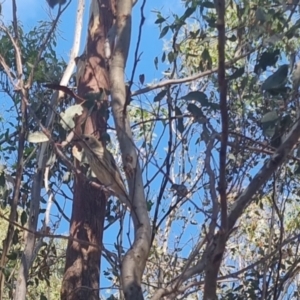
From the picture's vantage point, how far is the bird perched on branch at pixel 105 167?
213 cm

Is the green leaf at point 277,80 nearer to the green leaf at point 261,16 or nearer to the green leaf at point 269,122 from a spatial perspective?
the green leaf at point 269,122

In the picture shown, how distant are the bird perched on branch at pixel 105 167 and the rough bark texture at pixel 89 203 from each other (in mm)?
941

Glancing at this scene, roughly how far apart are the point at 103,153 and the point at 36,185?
1.01m

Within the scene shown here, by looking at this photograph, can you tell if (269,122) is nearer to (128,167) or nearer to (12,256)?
(128,167)

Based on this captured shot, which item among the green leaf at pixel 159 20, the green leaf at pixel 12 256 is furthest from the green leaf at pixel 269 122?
the green leaf at pixel 12 256

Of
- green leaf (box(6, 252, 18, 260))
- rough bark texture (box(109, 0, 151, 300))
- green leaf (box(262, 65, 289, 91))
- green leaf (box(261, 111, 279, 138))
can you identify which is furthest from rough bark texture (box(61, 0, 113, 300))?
green leaf (box(262, 65, 289, 91))

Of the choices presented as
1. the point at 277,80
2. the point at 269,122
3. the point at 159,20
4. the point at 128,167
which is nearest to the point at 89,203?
the point at 159,20

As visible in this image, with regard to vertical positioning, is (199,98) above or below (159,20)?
below

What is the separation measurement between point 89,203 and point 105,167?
1443 mm

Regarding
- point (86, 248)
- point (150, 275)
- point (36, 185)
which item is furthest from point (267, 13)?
point (150, 275)

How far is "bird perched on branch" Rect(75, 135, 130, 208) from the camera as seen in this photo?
213cm

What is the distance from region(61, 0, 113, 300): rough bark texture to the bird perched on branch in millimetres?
941

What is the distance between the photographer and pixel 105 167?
217 centimetres

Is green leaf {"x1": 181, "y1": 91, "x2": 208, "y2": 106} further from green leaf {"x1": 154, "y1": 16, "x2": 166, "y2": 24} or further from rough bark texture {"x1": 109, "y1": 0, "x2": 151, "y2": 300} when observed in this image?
green leaf {"x1": 154, "y1": 16, "x2": 166, "y2": 24}
